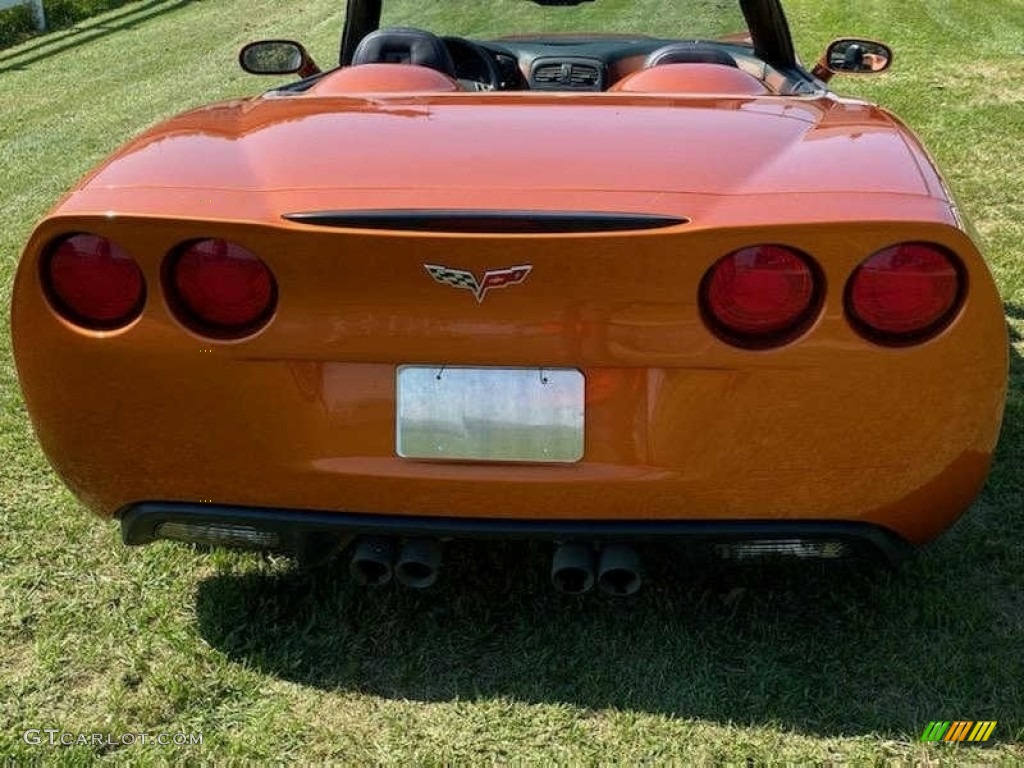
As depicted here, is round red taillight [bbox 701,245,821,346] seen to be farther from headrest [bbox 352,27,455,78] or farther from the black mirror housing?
the black mirror housing

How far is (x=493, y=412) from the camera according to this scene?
76.0 inches

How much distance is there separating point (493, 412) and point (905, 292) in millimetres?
763

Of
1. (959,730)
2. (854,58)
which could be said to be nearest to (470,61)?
(854,58)

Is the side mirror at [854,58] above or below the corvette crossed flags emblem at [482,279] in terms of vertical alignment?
below

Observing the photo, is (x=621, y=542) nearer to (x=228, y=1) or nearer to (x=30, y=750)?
(x=30, y=750)

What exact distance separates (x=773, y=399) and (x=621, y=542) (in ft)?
1.36

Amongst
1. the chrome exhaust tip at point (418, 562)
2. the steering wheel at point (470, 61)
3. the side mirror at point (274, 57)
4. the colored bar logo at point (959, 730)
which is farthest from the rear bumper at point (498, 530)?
the side mirror at point (274, 57)

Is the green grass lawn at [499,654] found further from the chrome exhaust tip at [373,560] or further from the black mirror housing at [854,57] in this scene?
the black mirror housing at [854,57]

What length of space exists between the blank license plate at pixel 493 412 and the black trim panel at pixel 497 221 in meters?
0.26

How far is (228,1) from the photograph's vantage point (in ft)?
54.1

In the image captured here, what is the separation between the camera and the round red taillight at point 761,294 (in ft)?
6.11

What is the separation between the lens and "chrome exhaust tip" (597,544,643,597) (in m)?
2.11

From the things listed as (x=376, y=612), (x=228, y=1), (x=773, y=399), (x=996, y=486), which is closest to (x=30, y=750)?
(x=376, y=612)

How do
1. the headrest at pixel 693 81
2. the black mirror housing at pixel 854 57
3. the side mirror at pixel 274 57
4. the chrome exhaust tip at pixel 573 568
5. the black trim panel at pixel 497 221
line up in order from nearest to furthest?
the black trim panel at pixel 497 221 → the chrome exhaust tip at pixel 573 568 → the headrest at pixel 693 81 → the black mirror housing at pixel 854 57 → the side mirror at pixel 274 57
